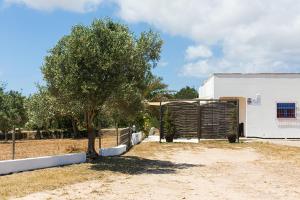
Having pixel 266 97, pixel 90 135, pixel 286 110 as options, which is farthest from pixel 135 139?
pixel 286 110

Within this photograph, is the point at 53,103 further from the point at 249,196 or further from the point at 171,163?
the point at 249,196

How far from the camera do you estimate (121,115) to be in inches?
762

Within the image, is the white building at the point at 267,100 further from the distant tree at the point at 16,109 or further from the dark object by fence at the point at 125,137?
the distant tree at the point at 16,109

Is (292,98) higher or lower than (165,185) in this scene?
higher

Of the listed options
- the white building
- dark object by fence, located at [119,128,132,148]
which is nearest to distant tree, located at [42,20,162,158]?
dark object by fence, located at [119,128,132,148]

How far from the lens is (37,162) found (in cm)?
1569

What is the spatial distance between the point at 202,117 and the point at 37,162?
1663 cm

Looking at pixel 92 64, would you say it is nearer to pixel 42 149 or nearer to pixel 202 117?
pixel 42 149

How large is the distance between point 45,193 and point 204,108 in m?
20.2

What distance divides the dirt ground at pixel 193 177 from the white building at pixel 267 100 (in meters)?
9.47

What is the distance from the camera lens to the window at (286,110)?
3334 cm

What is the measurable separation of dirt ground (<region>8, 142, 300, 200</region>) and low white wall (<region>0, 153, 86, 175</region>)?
93cm

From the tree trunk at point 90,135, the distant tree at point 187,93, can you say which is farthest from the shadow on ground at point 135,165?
the distant tree at point 187,93

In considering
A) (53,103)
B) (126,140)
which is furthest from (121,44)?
(126,140)
